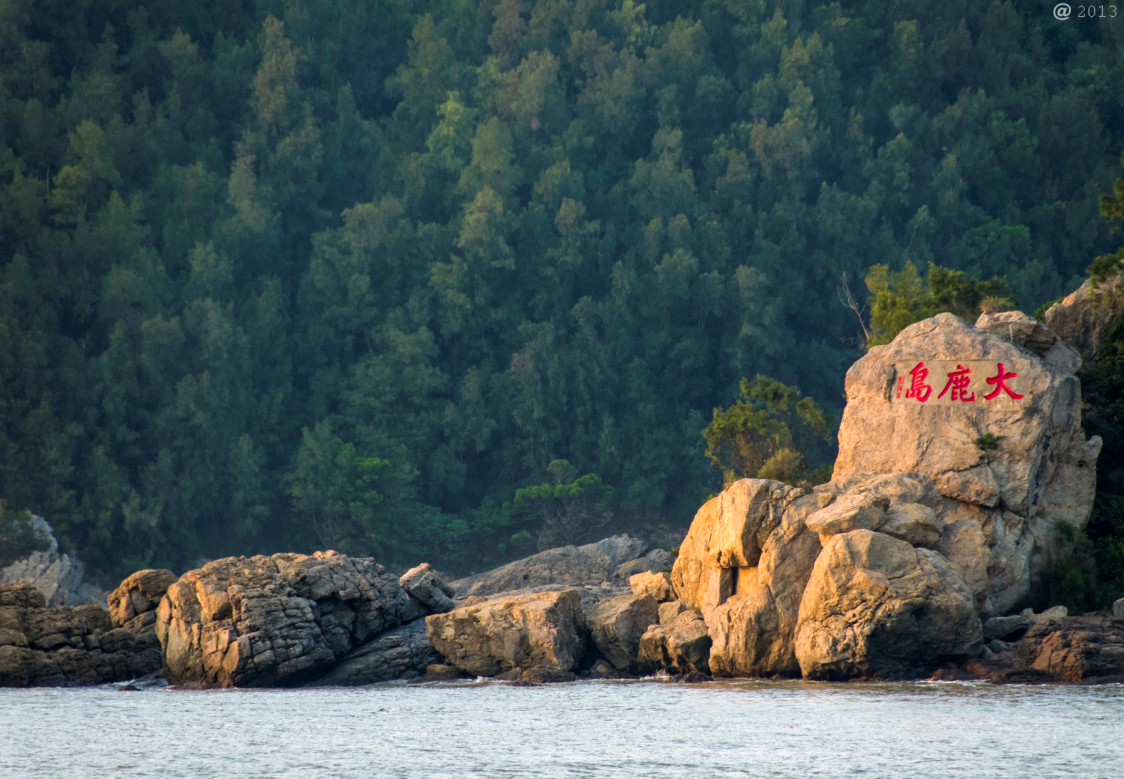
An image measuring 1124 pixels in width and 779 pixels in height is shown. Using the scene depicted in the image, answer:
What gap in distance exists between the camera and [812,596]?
1004 inches

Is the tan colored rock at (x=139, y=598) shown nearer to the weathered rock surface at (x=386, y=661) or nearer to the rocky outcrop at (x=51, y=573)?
the weathered rock surface at (x=386, y=661)

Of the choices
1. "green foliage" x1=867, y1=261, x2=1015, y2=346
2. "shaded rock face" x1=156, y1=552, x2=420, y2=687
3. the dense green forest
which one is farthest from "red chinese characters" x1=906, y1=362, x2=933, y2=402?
the dense green forest

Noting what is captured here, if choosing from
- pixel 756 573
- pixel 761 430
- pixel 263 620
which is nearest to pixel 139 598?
pixel 263 620

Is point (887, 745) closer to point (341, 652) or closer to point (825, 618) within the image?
point (825, 618)

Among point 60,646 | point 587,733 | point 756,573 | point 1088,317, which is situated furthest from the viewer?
point 1088,317

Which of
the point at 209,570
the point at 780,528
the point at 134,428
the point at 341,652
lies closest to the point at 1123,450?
the point at 780,528

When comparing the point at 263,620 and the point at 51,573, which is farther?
the point at 51,573

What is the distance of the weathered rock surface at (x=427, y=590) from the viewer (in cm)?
3219

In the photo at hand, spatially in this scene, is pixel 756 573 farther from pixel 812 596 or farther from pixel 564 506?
pixel 564 506

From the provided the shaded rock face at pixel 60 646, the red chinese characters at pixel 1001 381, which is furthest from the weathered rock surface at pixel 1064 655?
the shaded rock face at pixel 60 646

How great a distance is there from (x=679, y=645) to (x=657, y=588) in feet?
10.4

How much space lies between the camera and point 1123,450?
31.3m

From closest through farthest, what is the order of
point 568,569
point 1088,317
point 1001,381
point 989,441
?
point 989,441 → point 1001,381 → point 1088,317 → point 568,569

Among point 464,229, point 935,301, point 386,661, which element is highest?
point 464,229
